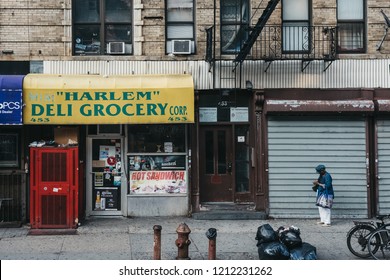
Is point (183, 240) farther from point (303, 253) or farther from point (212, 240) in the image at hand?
point (303, 253)

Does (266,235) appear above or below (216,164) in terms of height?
below

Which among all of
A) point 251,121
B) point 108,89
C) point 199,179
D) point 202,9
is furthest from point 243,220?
point 202,9

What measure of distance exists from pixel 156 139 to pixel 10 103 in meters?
4.06

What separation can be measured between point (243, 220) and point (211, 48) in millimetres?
4824

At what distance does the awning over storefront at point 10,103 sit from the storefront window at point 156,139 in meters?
3.10

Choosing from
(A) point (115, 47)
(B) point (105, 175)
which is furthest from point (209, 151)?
(A) point (115, 47)

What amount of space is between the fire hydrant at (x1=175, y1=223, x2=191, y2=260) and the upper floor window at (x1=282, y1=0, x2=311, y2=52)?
275 inches

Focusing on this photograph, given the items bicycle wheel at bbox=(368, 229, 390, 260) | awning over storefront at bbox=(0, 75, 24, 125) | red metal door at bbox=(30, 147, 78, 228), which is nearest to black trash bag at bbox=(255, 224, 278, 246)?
bicycle wheel at bbox=(368, 229, 390, 260)

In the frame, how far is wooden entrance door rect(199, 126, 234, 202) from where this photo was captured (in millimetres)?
15055

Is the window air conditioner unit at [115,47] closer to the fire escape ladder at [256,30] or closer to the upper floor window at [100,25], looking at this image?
the upper floor window at [100,25]

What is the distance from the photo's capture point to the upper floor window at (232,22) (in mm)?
15125

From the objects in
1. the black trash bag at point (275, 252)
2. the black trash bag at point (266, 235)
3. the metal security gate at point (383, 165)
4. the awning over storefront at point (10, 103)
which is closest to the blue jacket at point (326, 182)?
the metal security gate at point (383, 165)

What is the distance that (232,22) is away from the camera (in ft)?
49.7

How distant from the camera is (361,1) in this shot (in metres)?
15.3
